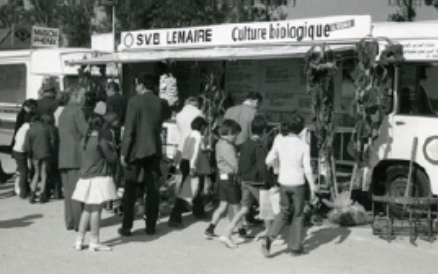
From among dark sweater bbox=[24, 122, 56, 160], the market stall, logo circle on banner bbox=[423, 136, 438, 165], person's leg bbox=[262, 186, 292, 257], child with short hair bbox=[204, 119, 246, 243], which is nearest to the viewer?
person's leg bbox=[262, 186, 292, 257]

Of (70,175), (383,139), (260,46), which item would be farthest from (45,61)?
(383,139)

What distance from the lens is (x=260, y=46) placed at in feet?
37.9

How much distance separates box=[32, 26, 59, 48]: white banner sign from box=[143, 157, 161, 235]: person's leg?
11.9 meters

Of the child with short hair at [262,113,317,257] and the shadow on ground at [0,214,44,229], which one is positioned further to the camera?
the shadow on ground at [0,214,44,229]

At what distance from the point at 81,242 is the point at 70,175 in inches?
59.2

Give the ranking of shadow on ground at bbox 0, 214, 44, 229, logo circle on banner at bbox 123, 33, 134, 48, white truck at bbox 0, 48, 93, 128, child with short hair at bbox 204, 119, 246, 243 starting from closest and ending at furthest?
child with short hair at bbox 204, 119, 246, 243 → shadow on ground at bbox 0, 214, 44, 229 → logo circle on banner at bbox 123, 33, 134, 48 → white truck at bbox 0, 48, 93, 128

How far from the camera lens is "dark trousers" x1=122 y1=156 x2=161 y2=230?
8594 mm

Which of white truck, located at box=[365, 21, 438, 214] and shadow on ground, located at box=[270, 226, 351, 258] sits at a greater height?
white truck, located at box=[365, 21, 438, 214]

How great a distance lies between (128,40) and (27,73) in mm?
6281

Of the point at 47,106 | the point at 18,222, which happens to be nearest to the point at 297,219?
the point at 18,222

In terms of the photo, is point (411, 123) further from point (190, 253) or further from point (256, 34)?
point (190, 253)

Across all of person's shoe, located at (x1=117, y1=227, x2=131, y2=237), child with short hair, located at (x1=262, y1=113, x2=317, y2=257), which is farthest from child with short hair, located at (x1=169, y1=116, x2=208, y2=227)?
child with short hair, located at (x1=262, y1=113, x2=317, y2=257)

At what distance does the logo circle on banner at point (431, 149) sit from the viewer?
976 centimetres

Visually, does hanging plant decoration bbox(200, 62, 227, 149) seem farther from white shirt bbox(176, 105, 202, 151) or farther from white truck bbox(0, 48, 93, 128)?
white truck bbox(0, 48, 93, 128)
